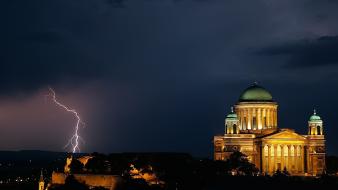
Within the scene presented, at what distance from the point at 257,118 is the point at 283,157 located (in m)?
7.47

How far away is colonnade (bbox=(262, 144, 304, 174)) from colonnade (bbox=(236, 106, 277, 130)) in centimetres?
464

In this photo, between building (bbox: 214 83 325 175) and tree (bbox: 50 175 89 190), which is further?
building (bbox: 214 83 325 175)

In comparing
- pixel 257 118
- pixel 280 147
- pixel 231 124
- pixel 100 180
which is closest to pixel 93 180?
pixel 100 180

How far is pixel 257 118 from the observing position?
122 m

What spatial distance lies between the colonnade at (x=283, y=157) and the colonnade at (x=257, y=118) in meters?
4.64

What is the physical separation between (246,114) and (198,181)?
3443 cm

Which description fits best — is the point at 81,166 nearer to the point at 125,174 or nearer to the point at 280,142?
the point at 125,174

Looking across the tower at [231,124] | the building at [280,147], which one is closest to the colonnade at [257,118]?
the building at [280,147]

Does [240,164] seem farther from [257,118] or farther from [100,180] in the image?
[100,180]

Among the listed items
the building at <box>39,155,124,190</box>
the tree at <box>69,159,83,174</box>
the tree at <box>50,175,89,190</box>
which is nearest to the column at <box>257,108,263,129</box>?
the tree at <box>69,159,83,174</box>

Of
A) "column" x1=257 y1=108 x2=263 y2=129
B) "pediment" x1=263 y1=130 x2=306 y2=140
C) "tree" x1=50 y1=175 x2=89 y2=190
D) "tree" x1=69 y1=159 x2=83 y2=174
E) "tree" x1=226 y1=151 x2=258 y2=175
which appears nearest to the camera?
"tree" x1=50 y1=175 x2=89 y2=190

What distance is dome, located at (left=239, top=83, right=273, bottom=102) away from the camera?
12281 centimetres

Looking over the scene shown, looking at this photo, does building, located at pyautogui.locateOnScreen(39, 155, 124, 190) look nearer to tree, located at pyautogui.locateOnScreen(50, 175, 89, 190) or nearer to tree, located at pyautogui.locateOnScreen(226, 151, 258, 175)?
tree, located at pyautogui.locateOnScreen(50, 175, 89, 190)

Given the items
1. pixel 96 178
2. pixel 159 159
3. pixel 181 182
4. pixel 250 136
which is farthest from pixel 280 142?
pixel 96 178
